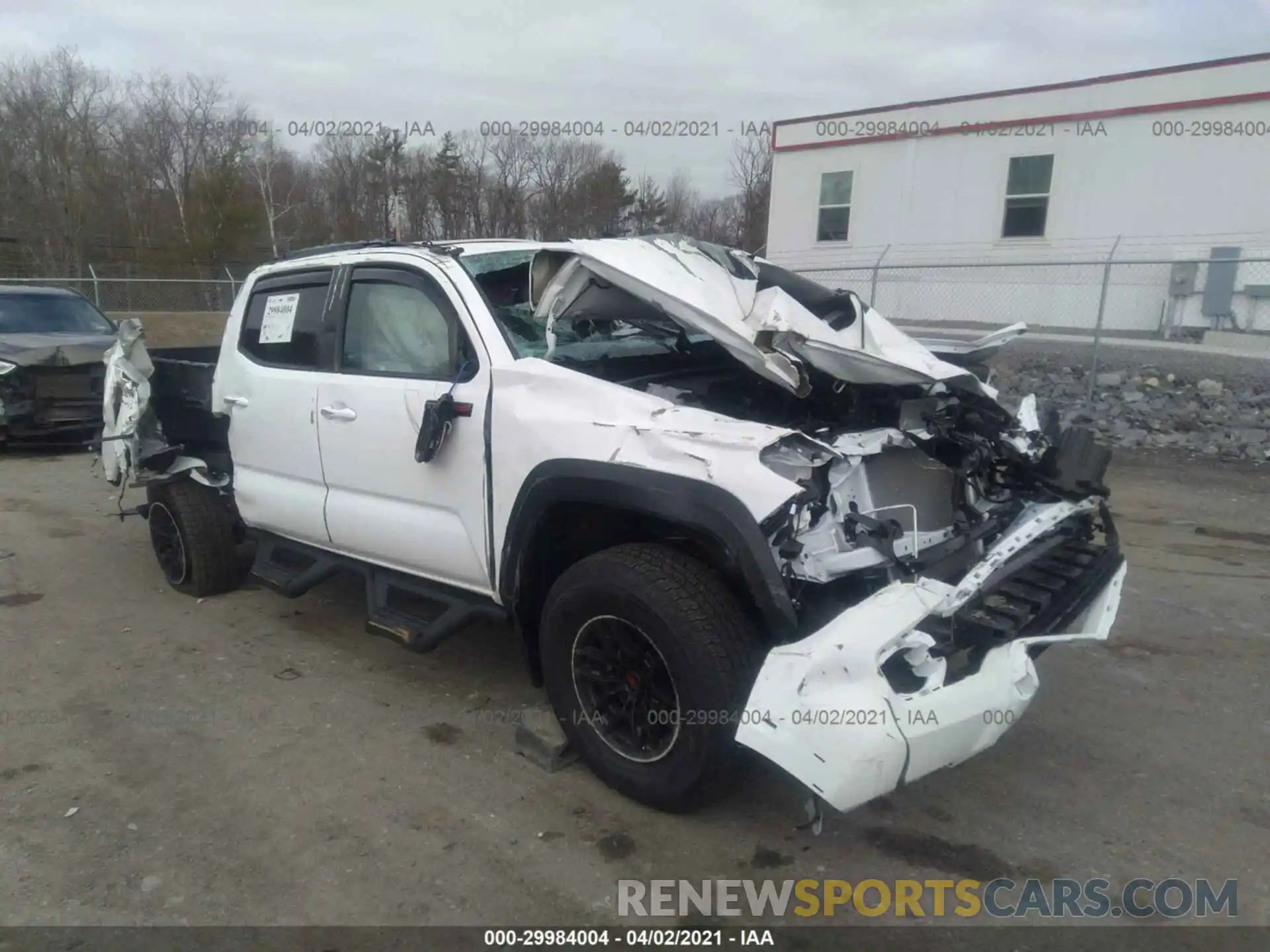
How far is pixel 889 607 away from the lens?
9.06 feet

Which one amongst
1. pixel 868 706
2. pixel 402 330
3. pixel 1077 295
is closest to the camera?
pixel 868 706

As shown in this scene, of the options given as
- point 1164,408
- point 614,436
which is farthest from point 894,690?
point 1164,408

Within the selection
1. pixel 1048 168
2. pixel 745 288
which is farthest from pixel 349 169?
pixel 745 288

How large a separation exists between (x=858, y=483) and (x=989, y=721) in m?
0.87

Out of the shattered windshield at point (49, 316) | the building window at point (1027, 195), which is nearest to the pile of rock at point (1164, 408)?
the building window at point (1027, 195)

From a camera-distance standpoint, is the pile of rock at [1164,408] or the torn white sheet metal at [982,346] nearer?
the torn white sheet metal at [982,346]

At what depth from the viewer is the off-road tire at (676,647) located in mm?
2939


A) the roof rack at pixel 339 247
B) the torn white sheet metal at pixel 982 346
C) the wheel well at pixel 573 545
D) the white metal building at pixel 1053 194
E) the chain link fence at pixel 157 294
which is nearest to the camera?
the wheel well at pixel 573 545

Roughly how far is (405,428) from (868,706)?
2.24 metres

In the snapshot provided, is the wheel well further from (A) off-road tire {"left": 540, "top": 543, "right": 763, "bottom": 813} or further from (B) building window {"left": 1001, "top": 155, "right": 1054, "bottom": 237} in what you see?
(B) building window {"left": 1001, "top": 155, "right": 1054, "bottom": 237}

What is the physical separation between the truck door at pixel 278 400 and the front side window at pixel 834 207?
15.1m

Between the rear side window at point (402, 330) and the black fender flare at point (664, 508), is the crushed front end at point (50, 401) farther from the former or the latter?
the black fender flare at point (664, 508)

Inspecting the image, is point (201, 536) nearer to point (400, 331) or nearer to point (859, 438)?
point (400, 331)

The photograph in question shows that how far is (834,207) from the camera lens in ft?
60.6
